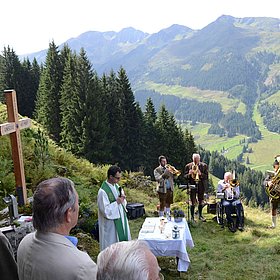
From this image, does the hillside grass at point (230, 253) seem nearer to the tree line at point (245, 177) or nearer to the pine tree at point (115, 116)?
the pine tree at point (115, 116)

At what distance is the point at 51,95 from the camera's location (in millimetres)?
30922

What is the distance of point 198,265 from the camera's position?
24.9 ft

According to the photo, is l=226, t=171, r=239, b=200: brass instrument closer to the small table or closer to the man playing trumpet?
the man playing trumpet

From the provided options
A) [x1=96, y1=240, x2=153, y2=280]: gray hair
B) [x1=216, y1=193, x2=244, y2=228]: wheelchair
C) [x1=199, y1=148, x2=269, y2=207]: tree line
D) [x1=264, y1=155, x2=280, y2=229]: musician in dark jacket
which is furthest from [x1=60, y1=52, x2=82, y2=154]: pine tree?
[x1=199, y1=148, x2=269, y2=207]: tree line

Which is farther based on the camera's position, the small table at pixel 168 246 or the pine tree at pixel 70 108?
the pine tree at pixel 70 108

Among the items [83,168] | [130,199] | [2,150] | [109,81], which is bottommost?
[130,199]

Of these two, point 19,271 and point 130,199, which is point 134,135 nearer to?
point 130,199

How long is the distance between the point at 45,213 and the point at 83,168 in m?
11.4

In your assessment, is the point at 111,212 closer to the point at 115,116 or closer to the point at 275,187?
the point at 275,187

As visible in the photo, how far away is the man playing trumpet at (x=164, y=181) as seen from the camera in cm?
1014

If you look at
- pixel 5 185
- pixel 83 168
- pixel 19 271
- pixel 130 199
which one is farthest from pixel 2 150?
pixel 19 271

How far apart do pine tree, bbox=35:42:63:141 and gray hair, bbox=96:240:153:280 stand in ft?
95.9

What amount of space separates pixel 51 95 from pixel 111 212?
85.4 feet

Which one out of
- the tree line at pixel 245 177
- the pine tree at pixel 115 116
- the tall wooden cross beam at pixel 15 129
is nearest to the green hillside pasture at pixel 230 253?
the tall wooden cross beam at pixel 15 129
